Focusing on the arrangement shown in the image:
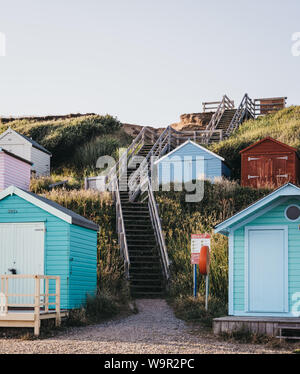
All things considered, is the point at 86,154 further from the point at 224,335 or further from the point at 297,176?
the point at 224,335

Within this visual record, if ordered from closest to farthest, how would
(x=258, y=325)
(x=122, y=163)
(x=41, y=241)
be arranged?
1. (x=258, y=325)
2. (x=41, y=241)
3. (x=122, y=163)

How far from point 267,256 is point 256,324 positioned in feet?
6.30

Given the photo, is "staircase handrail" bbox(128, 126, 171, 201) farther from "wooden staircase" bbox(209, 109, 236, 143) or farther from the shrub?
the shrub

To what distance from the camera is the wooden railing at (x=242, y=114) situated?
40.0 m

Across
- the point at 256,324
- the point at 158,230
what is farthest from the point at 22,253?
the point at 158,230

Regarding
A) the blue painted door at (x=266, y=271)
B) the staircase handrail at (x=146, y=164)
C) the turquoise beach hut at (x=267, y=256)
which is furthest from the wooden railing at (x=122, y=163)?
the blue painted door at (x=266, y=271)

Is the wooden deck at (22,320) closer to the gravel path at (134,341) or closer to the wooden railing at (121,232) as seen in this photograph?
the gravel path at (134,341)

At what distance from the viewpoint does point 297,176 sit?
95.2 ft

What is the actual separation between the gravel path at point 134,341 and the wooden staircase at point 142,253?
13.6 feet

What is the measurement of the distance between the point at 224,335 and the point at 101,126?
31.1 metres

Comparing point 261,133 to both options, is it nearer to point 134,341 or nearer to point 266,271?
point 266,271

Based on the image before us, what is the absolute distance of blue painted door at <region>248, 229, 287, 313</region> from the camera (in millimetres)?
13859

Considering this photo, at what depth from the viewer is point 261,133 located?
36.1m

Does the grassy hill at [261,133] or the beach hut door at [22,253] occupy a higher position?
the grassy hill at [261,133]
